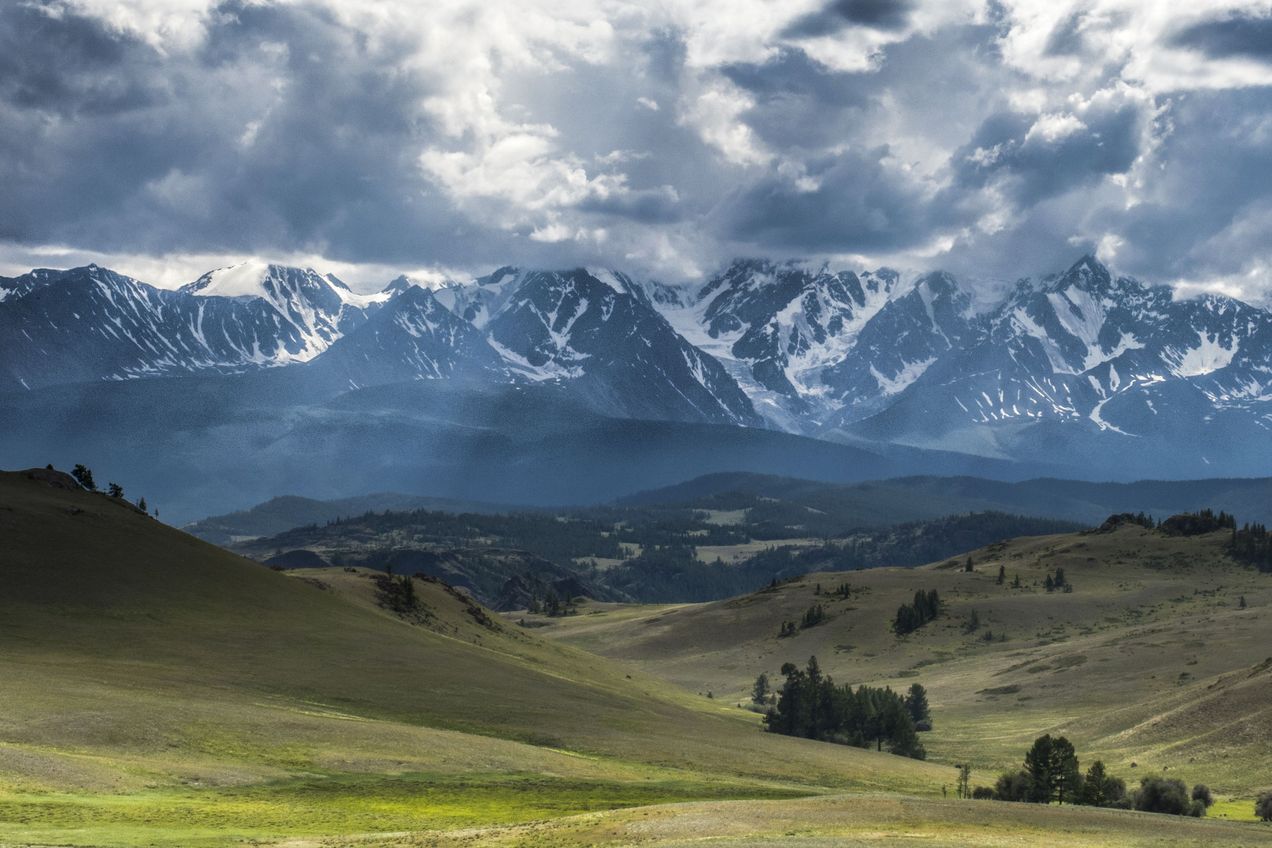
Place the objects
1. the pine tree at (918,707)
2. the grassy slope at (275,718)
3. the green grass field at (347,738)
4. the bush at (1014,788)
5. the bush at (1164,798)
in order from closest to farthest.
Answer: the green grass field at (347,738) → the grassy slope at (275,718) → the bush at (1164,798) → the bush at (1014,788) → the pine tree at (918,707)

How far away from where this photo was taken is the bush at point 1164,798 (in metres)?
99.8

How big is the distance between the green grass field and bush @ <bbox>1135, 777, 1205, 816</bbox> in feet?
53.4

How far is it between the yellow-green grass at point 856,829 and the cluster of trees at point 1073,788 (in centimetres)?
1829

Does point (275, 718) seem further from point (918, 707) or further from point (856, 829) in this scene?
point (918, 707)

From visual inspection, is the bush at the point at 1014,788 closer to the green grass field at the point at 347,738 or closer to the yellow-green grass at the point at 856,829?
the green grass field at the point at 347,738

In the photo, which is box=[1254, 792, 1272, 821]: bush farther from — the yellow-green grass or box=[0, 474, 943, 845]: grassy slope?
box=[0, 474, 943, 845]: grassy slope

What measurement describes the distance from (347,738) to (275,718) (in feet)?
21.1

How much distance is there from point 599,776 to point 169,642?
170 feet

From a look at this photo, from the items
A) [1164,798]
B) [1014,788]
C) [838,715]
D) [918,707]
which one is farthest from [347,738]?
[918,707]

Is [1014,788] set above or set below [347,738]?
below

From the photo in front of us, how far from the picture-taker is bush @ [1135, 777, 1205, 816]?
9981cm

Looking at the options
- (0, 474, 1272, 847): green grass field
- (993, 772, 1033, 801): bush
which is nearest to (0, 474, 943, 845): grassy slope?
(0, 474, 1272, 847): green grass field

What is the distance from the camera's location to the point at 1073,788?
105m

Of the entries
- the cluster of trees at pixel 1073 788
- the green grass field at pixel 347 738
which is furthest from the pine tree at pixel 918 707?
the cluster of trees at pixel 1073 788
